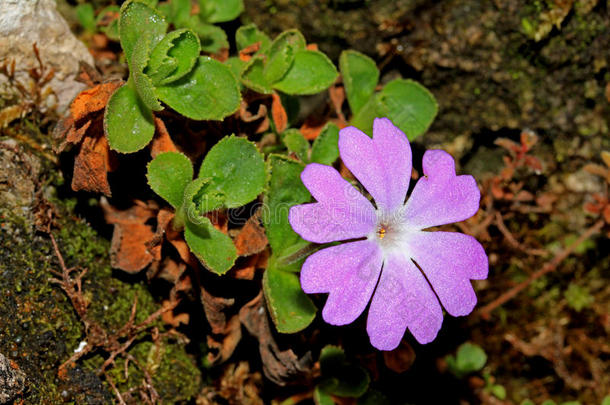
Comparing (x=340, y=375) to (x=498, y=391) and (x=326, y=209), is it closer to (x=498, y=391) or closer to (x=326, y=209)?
(x=326, y=209)

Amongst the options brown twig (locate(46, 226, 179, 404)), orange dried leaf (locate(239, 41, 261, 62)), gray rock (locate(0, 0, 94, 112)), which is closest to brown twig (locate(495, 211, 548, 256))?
orange dried leaf (locate(239, 41, 261, 62))

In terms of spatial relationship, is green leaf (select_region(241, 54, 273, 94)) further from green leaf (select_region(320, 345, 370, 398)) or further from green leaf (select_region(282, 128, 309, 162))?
green leaf (select_region(320, 345, 370, 398))

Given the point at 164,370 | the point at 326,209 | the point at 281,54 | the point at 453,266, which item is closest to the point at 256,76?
the point at 281,54

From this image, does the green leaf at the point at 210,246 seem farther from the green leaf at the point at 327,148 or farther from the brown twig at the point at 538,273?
the brown twig at the point at 538,273

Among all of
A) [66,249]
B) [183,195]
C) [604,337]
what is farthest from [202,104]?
[604,337]

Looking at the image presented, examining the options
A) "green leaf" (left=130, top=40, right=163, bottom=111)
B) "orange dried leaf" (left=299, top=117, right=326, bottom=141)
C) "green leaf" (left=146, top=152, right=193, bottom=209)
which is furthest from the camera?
"orange dried leaf" (left=299, top=117, right=326, bottom=141)

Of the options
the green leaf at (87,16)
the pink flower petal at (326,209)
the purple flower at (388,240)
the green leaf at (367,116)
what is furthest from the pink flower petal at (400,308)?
the green leaf at (87,16)

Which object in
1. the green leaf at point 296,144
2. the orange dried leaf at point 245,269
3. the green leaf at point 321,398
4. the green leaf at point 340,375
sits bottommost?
the green leaf at point 321,398
